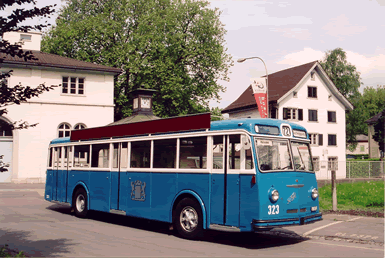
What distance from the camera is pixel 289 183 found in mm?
9305

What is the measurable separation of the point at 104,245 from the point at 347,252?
486 cm

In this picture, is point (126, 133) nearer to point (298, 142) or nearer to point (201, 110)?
point (298, 142)

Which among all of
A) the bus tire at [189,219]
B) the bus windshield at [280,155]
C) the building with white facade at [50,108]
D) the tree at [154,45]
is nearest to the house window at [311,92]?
the tree at [154,45]

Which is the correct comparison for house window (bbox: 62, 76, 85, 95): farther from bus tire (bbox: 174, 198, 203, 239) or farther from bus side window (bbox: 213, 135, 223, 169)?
bus side window (bbox: 213, 135, 223, 169)

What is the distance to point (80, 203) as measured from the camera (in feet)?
48.3

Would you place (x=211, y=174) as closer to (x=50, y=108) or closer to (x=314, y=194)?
(x=314, y=194)

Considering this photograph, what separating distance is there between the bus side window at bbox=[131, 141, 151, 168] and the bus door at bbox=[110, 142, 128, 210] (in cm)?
40

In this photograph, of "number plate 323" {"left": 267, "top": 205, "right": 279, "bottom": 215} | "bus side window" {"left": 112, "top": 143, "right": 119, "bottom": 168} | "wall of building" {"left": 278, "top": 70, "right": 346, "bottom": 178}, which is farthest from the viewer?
"wall of building" {"left": 278, "top": 70, "right": 346, "bottom": 178}

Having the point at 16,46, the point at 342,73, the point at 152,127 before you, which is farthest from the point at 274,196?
the point at 342,73

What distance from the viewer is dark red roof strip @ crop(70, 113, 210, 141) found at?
1030cm

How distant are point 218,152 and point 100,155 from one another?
17.7 ft

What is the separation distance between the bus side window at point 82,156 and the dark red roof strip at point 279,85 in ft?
119

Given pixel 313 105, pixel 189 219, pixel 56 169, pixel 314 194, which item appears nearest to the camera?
pixel 314 194

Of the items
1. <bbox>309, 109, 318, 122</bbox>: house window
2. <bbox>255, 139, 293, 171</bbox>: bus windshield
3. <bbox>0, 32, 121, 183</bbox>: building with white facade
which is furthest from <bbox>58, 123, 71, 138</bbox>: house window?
<bbox>309, 109, 318, 122</bbox>: house window
